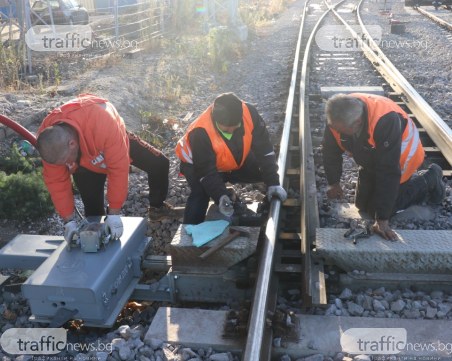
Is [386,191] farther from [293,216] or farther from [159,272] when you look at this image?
[159,272]

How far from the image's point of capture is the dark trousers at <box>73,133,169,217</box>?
13.6ft

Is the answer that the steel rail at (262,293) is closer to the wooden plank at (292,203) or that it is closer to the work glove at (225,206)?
the work glove at (225,206)

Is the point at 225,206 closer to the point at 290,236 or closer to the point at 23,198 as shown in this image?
the point at 290,236

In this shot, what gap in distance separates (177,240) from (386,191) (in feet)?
5.12

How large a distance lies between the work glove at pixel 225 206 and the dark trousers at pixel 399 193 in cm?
123

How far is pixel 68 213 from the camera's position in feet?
12.3

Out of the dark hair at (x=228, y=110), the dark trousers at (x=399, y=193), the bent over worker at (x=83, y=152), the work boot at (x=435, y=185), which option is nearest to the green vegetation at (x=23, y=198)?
the bent over worker at (x=83, y=152)

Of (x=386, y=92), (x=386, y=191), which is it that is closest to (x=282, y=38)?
(x=386, y=92)

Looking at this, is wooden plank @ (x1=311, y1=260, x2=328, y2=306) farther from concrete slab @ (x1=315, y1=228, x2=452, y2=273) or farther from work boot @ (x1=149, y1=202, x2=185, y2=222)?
work boot @ (x1=149, y1=202, x2=185, y2=222)

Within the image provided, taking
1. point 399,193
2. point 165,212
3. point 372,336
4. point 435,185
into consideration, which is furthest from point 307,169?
point 372,336

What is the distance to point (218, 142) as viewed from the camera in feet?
13.1

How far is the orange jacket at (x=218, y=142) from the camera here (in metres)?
3.97

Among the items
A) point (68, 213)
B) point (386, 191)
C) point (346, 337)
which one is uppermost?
point (386, 191)

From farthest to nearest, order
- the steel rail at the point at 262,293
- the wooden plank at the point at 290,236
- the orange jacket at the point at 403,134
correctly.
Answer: the wooden plank at the point at 290,236 → the orange jacket at the point at 403,134 → the steel rail at the point at 262,293
